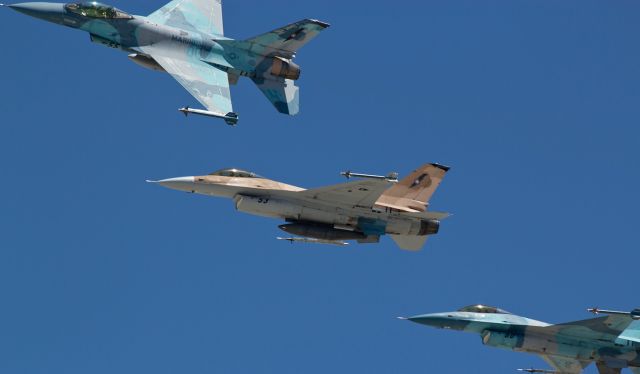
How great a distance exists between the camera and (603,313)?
211 feet

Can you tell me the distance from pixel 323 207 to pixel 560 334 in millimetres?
12028

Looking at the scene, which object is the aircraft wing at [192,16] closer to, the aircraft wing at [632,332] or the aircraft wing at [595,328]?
the aircraft wing at [595,328]

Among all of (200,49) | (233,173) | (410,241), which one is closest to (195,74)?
(200,49)

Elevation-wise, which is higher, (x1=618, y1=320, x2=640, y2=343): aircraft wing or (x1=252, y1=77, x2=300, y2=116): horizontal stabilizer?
(x1=252, y1=77, x2=300, y2=116): horizontal stabilizer

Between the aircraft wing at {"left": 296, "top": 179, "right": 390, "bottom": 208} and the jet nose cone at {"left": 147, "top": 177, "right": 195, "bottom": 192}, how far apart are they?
411cm

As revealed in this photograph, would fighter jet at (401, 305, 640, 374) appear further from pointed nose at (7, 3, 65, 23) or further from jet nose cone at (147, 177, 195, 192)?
pointed nose at (7, 3, 65, 23)

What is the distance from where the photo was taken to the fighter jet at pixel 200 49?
65.2m

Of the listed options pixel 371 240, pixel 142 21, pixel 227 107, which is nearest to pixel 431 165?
pixel 371 240

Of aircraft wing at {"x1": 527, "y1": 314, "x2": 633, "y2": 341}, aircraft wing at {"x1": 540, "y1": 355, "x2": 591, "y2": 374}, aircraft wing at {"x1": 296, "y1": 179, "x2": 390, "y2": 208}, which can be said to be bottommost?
aircraft wing at {"x1": 540, "y1": 355, "x2": 591, "y2": 374}

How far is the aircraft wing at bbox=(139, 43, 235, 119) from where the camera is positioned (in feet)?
212

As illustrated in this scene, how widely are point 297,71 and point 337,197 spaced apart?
7.36 meters

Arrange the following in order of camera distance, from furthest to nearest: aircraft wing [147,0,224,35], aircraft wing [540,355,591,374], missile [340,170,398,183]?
aircraft wing [147,0,224,35], aircraft wing [540,355,591,374], missile [340,170,398,183]

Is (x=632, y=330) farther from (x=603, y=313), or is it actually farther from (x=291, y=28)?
(x=291, y=28)

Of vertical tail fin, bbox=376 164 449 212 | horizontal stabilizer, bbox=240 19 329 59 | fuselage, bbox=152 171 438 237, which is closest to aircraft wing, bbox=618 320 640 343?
vertical tail fin, bbox=376 164 449 212
